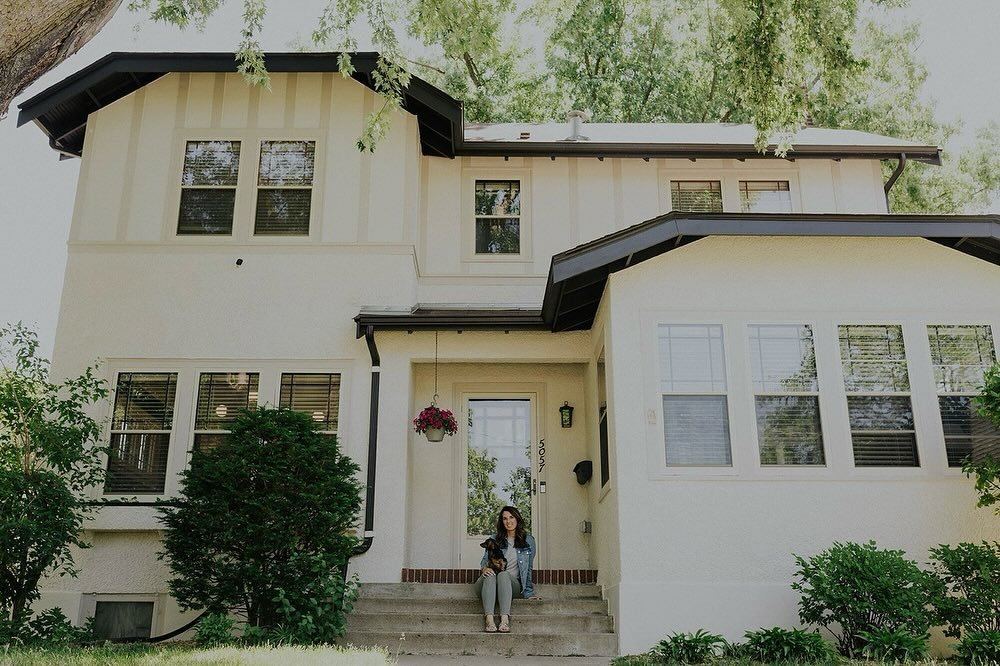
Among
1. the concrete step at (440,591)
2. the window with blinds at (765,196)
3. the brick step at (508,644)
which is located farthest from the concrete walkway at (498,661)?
the window with blinds at (765,196)

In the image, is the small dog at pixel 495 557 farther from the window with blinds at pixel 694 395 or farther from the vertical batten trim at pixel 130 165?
the vertical batten trim at pixel 130 165

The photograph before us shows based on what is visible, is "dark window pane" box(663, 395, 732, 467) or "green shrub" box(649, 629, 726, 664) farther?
"dark window pane" box(663, 395, 732, 467)

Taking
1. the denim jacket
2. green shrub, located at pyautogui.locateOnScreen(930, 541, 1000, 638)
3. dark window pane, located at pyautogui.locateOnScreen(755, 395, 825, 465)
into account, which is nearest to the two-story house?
dark window pane, located at pyautogui.locateOnScreen(755, 395, 825, 465)

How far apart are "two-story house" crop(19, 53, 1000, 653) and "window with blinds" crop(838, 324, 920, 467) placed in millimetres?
25

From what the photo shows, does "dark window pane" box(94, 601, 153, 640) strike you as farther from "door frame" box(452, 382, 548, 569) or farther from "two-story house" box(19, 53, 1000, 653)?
"door frame" box(452, 382, 548, 569)

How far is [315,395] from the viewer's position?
9.55 meters

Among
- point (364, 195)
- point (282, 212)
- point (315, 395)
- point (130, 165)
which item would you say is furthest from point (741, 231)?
point (130, 165)

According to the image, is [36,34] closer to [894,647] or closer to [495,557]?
[495,557]

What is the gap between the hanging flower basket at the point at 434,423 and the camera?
359 inches

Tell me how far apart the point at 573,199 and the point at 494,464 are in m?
3.64

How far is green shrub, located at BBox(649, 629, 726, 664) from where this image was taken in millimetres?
6508

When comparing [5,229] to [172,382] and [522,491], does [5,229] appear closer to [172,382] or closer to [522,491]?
[172,382]

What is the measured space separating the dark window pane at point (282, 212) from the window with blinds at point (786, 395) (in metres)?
5.42

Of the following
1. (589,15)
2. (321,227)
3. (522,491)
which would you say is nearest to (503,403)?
(522,491)
